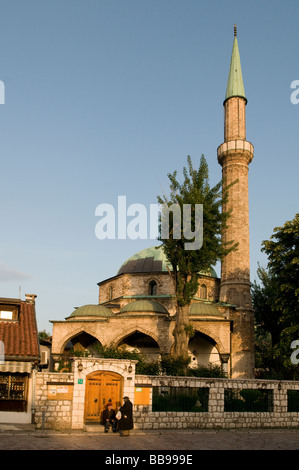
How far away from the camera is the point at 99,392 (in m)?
15.6

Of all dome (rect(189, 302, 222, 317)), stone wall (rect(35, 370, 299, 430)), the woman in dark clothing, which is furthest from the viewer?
dome (rect(189, 302, 222, 317))

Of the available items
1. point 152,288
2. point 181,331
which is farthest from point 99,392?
point 152,288

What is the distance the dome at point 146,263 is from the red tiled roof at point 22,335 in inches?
676

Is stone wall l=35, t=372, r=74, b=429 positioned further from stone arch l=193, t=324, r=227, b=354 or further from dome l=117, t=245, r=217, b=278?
dome l=117, t=245, r=217, b=278

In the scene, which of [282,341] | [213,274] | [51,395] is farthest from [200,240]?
[213,274]

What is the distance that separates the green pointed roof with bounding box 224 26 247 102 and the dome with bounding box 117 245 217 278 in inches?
496

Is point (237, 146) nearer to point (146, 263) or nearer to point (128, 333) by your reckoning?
point (146, 263)

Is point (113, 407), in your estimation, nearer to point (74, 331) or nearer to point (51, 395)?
point (51, 395)

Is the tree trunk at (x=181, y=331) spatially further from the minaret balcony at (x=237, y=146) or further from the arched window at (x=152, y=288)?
the minaret balcony at (x=237, y=146)

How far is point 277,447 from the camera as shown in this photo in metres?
12.6

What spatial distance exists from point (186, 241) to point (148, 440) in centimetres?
1224

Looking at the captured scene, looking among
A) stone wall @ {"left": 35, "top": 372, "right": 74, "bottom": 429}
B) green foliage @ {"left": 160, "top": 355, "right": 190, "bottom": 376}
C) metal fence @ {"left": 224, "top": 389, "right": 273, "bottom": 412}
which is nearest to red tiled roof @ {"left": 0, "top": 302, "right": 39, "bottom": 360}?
stone wall @ {"left": 35, "top": 372, "right": 74, "bottom": 429}

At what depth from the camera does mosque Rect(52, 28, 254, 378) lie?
29641 mm

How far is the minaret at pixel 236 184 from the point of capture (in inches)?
1260
